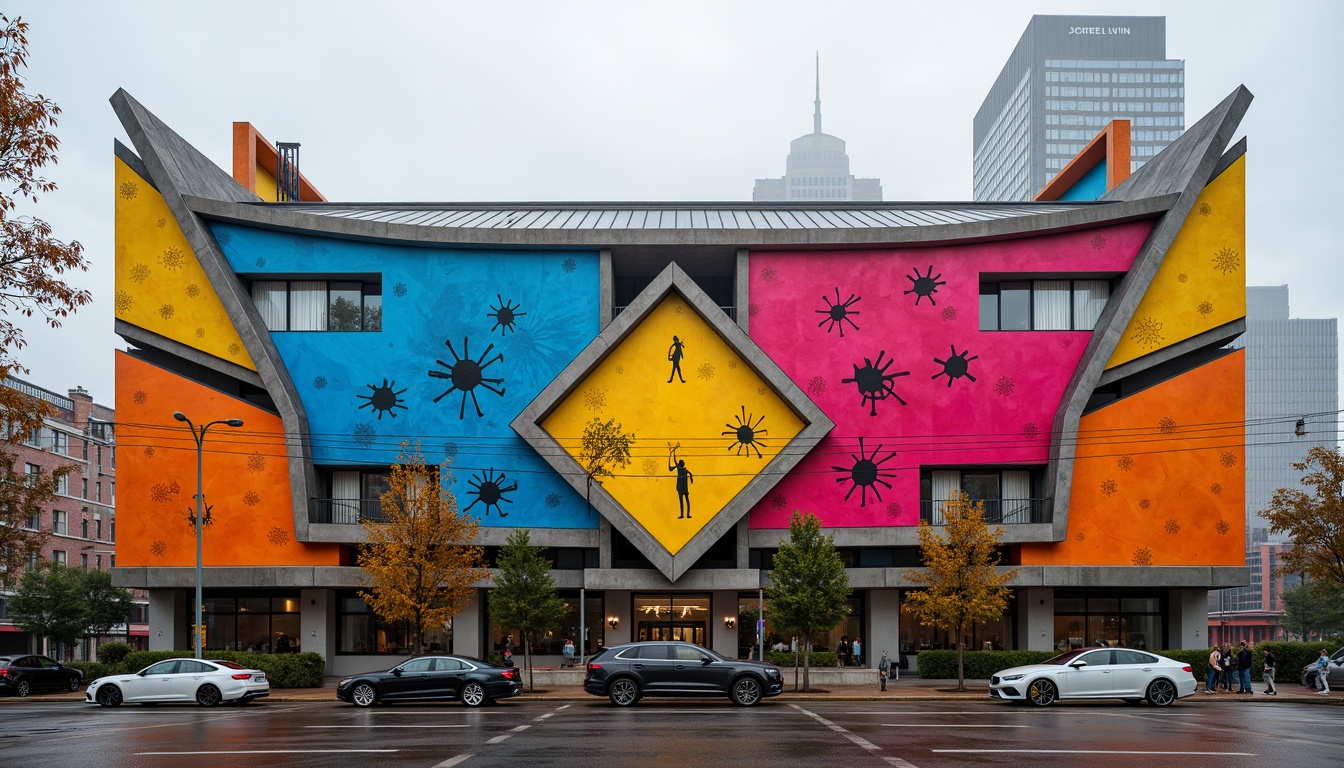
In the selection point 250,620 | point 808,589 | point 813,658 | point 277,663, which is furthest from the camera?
point 250,620

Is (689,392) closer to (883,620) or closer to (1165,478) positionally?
(883,620)

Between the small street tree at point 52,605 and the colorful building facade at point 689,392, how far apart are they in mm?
20966

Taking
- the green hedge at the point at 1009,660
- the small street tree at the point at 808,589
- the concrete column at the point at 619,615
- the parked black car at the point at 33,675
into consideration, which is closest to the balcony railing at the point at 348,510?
the concrete column at the point at 619,615

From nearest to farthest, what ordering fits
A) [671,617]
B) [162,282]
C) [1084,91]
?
1. [162,282]
2. [671,617]
3. [1084,91]

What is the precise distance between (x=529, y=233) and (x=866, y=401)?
47.9ft

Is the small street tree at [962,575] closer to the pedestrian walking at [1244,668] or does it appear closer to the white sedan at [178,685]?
the pedestrian walking at [1244,668]

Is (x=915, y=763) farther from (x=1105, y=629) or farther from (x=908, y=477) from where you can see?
(x=1105, y=629)

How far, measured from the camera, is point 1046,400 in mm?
42188

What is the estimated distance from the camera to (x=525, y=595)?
36938 millimetres

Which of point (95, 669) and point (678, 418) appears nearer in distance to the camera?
point (95, 669)

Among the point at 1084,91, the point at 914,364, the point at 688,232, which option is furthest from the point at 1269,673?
the point at 1084,91

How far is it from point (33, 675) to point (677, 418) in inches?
945

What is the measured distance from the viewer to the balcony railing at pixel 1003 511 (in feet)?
139

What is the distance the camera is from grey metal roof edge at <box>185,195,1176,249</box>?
41.4 m
